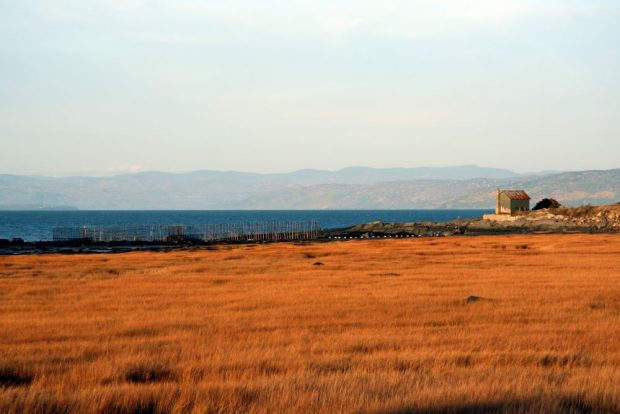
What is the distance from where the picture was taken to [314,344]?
16.4 metres

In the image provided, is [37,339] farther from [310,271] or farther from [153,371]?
[310,271]

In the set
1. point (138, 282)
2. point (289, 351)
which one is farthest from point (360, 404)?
point (138, 282)

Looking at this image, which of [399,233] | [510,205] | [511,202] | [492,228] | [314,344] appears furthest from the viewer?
[511,202]

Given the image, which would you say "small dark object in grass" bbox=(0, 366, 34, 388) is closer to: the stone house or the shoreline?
the shoreline

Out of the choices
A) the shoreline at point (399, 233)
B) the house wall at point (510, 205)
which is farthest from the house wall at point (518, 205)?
the shoreline at point (399, 233)

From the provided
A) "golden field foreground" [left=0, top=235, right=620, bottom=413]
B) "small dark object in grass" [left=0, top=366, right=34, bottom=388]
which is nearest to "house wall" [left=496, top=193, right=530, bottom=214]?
"golden field foreground" [left=0, top=235, right=620, bottom=413]

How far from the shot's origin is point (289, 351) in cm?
1553

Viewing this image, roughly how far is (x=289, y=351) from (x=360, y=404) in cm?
598

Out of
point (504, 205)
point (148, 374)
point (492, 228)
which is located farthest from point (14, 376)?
point (504, 205)

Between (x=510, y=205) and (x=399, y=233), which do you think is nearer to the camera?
(x=399, y=233)

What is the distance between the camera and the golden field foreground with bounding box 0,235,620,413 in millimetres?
10227

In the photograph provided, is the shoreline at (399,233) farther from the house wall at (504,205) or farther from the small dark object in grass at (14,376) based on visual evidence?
the small dark object in grass at (14,376)

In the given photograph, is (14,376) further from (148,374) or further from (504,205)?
(504,205)

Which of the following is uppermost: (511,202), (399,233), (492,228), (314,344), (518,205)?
(511,202)
